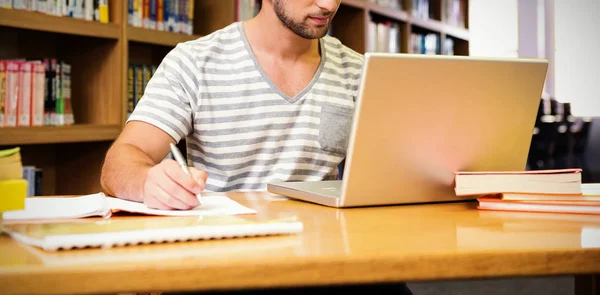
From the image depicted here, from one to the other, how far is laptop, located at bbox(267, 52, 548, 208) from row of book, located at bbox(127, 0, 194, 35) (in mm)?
1566

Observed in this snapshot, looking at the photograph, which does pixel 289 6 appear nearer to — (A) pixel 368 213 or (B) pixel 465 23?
(A) pixel 368 213

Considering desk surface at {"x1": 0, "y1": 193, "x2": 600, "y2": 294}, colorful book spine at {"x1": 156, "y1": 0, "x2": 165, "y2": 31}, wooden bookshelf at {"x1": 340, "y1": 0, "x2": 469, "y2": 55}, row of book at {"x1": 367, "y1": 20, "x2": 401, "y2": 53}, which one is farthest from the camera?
row of book at {"x1": 367, "y1": 20, "x2": 401, "y2": 53}

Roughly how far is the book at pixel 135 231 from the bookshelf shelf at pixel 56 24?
4.58 feet

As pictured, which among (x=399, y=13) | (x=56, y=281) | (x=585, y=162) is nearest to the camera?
(x=56, y=281)

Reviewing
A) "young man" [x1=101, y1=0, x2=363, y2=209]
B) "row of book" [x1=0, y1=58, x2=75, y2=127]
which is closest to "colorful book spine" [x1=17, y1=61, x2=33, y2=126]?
"row of book" [x1=0, y1=58, x2=75, y2=127]

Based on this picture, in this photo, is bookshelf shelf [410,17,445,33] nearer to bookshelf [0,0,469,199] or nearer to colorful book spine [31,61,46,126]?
bookshelf [0,0,469,199]

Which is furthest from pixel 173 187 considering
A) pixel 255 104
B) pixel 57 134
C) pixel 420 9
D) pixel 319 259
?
pixel 420 9

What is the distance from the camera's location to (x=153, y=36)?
2.58 metres

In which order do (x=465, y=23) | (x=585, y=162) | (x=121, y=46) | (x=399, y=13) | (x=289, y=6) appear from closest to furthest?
(x=289, y=6), (x=121, y=46), (x=399, y=13), (x=585, y=162), (x=465, y=23)

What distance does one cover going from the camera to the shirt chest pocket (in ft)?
5.42

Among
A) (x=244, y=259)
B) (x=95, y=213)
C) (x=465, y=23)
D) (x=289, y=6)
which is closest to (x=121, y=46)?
(x=289, y=6)

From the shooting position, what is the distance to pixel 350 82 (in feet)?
5.74

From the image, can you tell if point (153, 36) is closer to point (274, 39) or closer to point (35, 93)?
point (35, 93)

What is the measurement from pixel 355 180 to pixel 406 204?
0.13 metres
